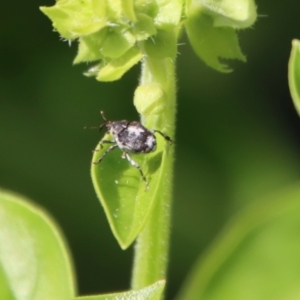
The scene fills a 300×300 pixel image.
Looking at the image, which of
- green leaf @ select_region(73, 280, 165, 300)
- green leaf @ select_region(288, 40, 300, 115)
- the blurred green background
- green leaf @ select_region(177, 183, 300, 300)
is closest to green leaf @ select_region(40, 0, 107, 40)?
green leaf @ select_region(288, 40, 300, 115)

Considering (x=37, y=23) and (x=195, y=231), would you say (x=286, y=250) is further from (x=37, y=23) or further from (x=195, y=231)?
(x=37, y=23)

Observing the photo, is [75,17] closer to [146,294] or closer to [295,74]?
[295,74]

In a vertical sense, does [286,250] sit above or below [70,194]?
above

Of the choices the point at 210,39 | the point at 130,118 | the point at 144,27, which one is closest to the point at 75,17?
the point at 144,27

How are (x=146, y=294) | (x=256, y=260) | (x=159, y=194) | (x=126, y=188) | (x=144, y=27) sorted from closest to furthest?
(x=146, y=294) < (x=144, y=27) < (x=126, y=188) < (x=159, y=194) < (x=256, y=260)

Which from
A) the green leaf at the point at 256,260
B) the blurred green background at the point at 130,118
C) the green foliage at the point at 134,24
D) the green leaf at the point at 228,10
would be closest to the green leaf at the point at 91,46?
the green foliage at the point at 134,24

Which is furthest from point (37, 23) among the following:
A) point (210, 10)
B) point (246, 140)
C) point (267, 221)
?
point (210, 10)

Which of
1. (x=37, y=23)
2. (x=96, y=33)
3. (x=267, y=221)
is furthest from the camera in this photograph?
(x=37, y=23)
